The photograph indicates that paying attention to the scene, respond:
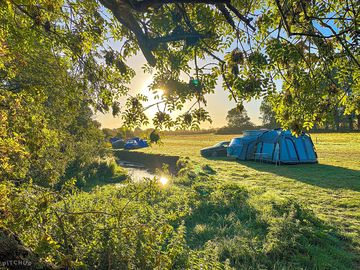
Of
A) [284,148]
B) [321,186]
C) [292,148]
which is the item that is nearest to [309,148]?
[292,148]

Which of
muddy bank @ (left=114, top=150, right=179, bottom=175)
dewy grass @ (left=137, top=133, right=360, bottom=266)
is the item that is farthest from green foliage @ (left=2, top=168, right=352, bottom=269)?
muddy bank @ (left=114, top=150, right=179, bottom=175)

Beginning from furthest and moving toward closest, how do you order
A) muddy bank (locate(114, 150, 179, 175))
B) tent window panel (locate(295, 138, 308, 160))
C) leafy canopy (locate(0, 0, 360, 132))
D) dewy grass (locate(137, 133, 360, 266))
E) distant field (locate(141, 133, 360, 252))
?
muddy bank (locate(114, 150, 179, 175)) → tent window panel (locate(295, 138, 308, 160)) → distant field (locate(141, 133, 360, 252)) → dewy grass (locate(137, 133, 360, 266)) → leafy canopy (locate(0, 0, 360, 132))

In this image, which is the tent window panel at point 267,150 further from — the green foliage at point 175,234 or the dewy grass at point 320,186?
the green foliage at point 175,234

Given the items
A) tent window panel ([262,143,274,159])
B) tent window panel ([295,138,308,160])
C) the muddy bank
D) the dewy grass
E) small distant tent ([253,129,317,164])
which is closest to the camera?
the dewy grass

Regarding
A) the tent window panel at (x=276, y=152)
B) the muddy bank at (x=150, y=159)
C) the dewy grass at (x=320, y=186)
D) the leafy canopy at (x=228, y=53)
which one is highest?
the leafy canopy at (x=228, y=53)

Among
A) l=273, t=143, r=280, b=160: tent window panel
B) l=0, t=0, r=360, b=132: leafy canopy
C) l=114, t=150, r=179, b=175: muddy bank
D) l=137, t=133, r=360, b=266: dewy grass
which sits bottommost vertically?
l=114, t=150, r=179, b=175: muddy bank

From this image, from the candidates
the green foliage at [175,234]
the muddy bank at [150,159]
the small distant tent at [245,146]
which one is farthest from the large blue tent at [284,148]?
the green foliage at [175,234]

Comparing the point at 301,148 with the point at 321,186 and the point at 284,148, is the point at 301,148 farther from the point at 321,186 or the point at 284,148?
the point at 321,186

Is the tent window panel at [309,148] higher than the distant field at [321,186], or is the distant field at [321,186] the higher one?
the tent window panel at [309,148]

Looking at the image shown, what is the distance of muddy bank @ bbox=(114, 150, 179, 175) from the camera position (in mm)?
24498

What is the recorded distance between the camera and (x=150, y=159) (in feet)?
96.7

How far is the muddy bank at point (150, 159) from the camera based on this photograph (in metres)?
24.5

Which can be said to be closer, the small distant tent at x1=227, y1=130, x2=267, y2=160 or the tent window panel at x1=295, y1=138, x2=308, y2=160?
the tent window panel at x1=295, y1=138, x2=308, y2=160

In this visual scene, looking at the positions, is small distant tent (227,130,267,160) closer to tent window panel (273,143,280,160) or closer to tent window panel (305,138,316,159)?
tent window panel (273,143,280,160)
